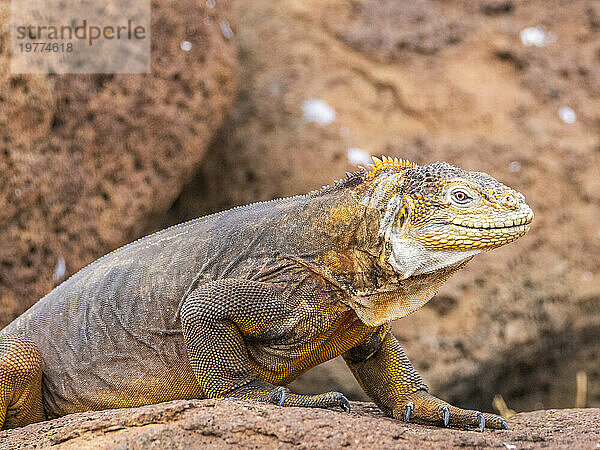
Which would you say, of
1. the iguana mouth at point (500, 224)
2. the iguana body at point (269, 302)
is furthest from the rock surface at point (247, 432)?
the iguana mouth at point (500, 224)

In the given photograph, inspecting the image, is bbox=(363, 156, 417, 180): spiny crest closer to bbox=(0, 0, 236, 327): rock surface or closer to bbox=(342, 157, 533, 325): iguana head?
bbox=(342, 157, 533, 325): iguana head

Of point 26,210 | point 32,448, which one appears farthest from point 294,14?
point 32,448

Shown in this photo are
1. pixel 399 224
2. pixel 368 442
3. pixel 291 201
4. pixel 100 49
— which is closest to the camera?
pixel 368 442

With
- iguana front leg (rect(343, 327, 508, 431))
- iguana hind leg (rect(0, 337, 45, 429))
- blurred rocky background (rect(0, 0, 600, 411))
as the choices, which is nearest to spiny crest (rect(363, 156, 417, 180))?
iguana front leg (rect(343, 327, 508, 431))

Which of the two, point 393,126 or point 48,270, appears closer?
point 48,270

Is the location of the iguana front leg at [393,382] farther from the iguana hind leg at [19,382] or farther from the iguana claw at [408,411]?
the iguana hind leg at [19,382]

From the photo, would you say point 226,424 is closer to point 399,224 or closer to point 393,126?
point 399,224

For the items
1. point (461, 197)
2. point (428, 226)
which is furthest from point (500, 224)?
point (428, 226)
